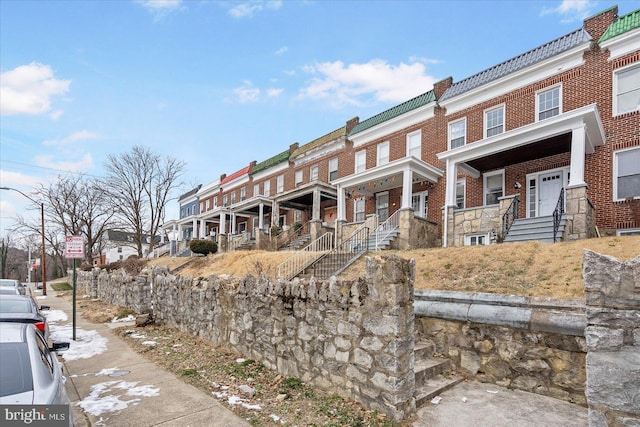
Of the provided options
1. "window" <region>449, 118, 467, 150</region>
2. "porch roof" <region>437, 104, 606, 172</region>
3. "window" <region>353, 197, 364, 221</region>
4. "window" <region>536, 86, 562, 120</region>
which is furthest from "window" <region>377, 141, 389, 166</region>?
"window" <region>536, 86, 562, 120</region>

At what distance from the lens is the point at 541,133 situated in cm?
1124

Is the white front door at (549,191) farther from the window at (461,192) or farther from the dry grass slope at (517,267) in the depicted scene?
the dry grass slope at (517,267)

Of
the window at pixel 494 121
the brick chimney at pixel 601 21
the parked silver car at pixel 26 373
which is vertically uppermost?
the brick chimney at pixel 601 21

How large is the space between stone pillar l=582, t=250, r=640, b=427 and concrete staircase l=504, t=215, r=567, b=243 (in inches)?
340

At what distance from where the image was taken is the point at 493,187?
14984mm

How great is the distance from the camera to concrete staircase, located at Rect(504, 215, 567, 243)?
408 inches

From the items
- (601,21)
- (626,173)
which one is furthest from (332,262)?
(601,21)

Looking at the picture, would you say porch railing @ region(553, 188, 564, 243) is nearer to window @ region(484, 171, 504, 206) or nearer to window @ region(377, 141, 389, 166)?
window @ region(484, 171, 504, 206)

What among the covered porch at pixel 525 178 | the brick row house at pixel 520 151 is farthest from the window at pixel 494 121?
the covered porch at pixel 525 178

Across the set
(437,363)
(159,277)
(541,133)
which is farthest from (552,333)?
(159,277)

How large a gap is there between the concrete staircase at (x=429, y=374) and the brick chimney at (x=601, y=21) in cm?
1404

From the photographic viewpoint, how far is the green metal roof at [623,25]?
38.5ft

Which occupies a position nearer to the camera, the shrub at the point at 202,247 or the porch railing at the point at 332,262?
the porch railing at the point at 332,262

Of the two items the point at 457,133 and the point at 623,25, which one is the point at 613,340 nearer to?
the point at 623,25
